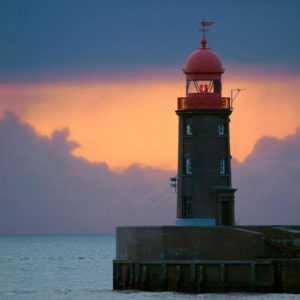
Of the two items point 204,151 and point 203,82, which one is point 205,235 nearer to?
point 204,151

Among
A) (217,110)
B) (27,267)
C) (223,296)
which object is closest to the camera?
(223,296)

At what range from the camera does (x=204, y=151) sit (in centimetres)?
6322

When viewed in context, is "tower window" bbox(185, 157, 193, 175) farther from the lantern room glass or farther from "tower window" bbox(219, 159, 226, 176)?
the lantern room glass

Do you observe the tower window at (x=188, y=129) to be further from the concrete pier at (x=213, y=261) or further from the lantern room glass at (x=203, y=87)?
the concrete pier at (x=213, y=261)

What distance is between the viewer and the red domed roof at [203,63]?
2491 inches

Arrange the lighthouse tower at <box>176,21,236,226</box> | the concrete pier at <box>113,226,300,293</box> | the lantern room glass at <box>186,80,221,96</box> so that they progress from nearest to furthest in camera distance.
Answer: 1. the concrete pier at <box>113,226,300,293</box>
2. the lighthouse tower at <box>176,21,236,226</box>
3. the lantern room glass at <box>186,80,221,96</box>

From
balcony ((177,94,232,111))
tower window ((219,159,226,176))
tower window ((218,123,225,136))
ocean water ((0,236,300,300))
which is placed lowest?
ocean water ((0,236,300,300))

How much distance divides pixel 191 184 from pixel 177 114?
10.9ft

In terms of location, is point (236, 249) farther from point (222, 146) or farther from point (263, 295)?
point (222, 146)

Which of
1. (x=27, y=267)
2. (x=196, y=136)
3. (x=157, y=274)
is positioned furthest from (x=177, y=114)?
(x=27, y=267)

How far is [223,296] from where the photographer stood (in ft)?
183

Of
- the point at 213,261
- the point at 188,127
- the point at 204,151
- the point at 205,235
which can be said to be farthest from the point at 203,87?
the point at 213,261

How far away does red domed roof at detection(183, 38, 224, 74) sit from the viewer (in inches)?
2491

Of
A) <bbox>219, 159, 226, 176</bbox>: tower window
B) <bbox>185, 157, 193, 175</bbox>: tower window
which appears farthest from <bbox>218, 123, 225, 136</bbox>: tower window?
<bbox>185, 157, 193, 175</bbox>: tower window
